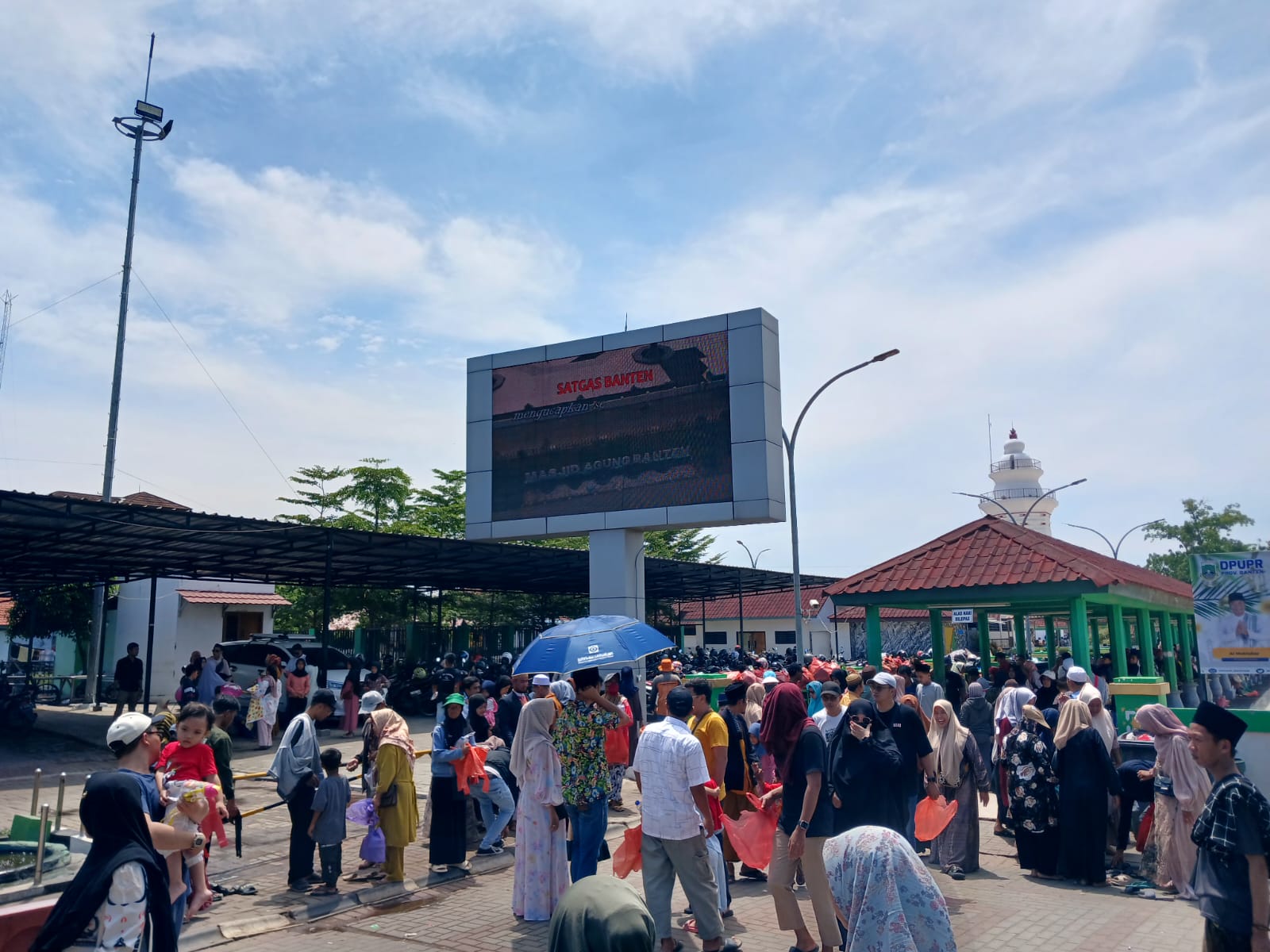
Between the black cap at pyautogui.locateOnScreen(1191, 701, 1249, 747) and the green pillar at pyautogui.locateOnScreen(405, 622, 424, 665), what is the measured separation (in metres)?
26.5

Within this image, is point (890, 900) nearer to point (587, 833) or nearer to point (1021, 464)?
point (587, 833)

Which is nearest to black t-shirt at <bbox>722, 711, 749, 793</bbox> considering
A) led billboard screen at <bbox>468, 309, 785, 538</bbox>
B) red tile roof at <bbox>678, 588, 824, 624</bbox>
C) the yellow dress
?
the yellow dress

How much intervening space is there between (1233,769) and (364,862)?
261 inches

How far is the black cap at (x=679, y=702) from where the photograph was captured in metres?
6.32

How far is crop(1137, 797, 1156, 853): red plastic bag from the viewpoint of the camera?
8.35 m

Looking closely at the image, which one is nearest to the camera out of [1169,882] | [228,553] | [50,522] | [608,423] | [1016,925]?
[1016,925]

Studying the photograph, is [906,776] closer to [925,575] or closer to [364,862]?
[364,862]

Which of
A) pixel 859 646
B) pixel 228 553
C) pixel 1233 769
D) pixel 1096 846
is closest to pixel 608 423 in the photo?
pixel 228 553

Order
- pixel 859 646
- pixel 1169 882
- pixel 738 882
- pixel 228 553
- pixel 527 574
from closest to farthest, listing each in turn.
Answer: pixel 1169 882, pixel 738 882, pixel 228 553, pixel 527 574, pixel 859 646

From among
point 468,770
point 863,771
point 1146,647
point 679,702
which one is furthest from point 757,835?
point 1146,647

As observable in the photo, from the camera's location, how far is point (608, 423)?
18844 millimetres

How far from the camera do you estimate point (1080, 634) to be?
14.9 m

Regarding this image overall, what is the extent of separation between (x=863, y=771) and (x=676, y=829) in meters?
1.28

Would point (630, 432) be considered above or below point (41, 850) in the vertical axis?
above
